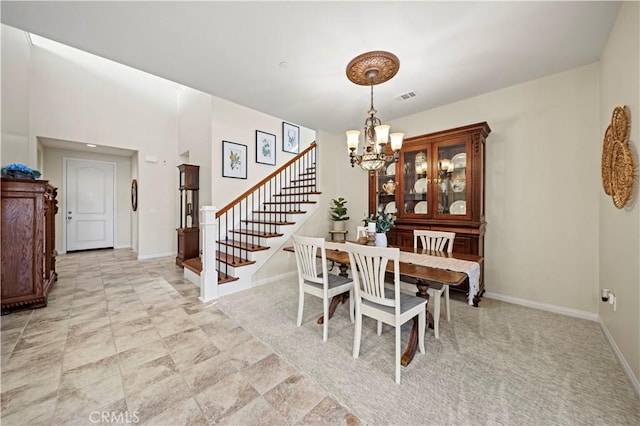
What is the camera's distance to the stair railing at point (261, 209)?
396cm

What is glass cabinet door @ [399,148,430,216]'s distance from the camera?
337 centimetres

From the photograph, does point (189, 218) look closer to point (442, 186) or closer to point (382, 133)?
point (382, 133)

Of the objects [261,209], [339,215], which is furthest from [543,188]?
[261,209]

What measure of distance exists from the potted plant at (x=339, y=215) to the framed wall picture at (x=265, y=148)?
197 cm

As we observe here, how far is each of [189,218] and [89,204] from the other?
3.35 metres

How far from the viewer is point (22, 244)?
2631 millimetres

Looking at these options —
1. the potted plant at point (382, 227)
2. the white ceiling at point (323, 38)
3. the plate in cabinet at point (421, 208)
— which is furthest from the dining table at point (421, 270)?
the white ceiling at point (323, 38)

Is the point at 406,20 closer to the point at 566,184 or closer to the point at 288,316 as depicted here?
the point at 566,184

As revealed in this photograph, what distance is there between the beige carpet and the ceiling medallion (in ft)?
8.19

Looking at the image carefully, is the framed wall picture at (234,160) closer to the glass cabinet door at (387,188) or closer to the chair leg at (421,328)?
the glass cabinet door at (387,188)

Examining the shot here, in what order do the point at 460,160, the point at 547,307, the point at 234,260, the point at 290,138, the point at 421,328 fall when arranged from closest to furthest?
the point at 421,328 → the point at 547,307 → the point at 460,160 → the point at 234,260 → the point at 290,138

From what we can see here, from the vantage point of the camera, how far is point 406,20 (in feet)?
6.16

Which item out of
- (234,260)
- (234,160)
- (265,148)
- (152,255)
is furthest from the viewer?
(152,255)

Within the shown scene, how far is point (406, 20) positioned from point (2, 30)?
17.4 feet
